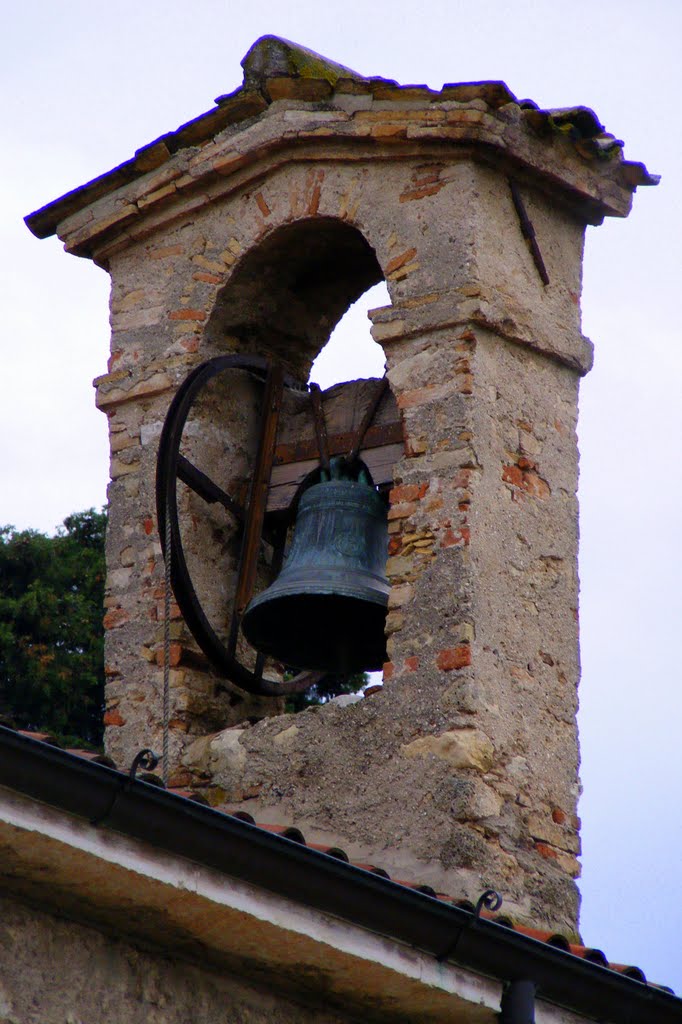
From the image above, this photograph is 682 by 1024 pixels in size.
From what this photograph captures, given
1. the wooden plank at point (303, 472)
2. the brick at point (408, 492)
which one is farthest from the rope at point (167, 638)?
the brick at point (408, 492)

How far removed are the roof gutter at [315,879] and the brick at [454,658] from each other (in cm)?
123

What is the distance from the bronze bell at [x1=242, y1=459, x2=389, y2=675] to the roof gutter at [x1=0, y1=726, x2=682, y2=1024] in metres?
1.69

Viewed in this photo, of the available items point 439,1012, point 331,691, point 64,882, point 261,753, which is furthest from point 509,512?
point 331,691

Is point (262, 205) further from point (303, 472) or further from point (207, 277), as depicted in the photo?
point (303, 472)

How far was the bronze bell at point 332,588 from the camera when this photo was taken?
249 inches

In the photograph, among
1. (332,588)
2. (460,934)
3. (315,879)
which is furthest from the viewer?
(332,588)

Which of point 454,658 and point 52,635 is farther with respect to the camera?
point 52,635

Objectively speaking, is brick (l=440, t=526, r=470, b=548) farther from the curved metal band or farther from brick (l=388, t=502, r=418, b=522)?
the curved metal band

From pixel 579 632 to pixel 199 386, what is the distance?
1.47 metres

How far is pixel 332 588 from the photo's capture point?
6.25 m

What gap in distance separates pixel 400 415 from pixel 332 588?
623mm

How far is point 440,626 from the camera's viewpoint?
19.7ft

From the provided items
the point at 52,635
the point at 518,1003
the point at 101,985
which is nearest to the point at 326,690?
the point at 52,635

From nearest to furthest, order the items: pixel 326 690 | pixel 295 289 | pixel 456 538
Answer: pixel 456 538 < pixel 295 289 < pixel 326 690
